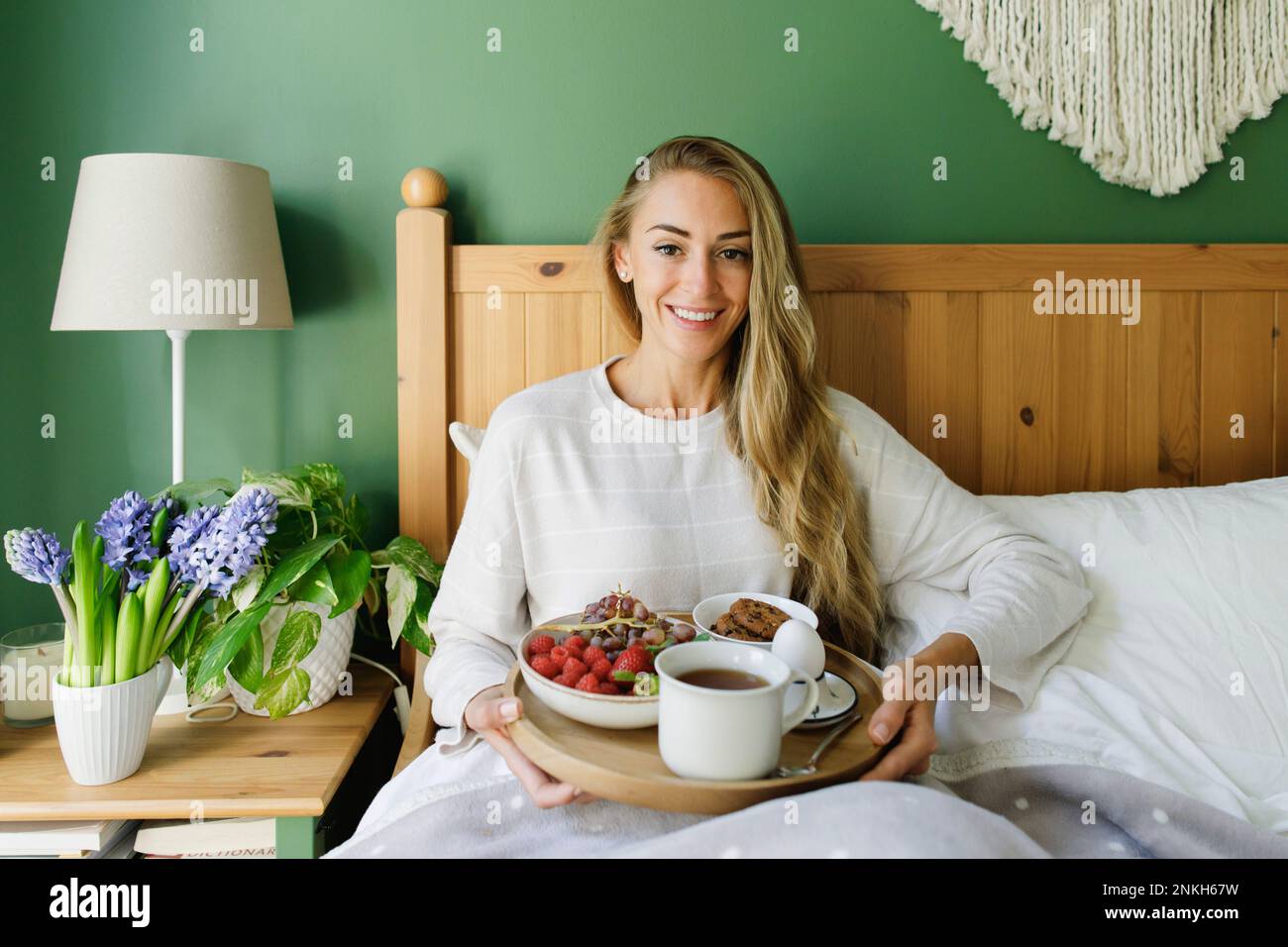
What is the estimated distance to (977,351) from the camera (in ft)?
5.41

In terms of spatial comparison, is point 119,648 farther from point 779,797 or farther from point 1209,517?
point 1209,517

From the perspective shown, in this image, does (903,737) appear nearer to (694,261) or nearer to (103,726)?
(694,261)

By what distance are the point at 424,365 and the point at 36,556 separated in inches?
25.8

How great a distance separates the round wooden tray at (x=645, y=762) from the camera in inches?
32.0

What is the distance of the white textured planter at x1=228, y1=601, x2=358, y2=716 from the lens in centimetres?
143

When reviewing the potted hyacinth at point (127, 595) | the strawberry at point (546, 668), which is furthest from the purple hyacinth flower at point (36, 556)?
the strawberry at point (546, 668)

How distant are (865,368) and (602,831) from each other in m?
1.01

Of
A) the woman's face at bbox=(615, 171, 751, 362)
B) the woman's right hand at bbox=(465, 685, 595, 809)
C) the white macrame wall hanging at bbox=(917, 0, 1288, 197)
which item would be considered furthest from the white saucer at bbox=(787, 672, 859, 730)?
the white macrame wall hanging at bbox=(917, 0, 1288, 197)

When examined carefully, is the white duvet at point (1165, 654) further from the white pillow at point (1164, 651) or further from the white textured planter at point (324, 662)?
the white textured planter at point (324, 662)

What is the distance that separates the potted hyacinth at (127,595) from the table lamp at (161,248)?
12.2 inches

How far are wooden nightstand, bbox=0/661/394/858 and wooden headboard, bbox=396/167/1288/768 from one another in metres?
0.29

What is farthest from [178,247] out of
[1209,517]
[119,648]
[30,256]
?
Result: [1209,517]

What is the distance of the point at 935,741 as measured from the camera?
3.20 feet

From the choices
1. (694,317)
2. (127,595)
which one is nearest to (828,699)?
(694,317)
